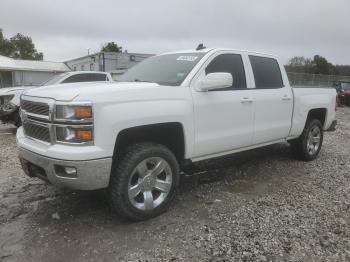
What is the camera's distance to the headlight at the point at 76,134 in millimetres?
3188

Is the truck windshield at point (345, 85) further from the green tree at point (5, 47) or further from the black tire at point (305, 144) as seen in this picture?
the green tree at point (5, 47)

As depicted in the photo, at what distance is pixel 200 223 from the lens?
12.5ft

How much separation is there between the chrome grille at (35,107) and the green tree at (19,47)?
58.4 meters

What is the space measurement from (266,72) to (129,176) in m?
2.98

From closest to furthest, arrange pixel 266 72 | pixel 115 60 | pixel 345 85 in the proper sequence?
pixel 266 72
pixel 115 60
pixel 345 85

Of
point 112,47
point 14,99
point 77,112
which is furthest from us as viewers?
point 112,47

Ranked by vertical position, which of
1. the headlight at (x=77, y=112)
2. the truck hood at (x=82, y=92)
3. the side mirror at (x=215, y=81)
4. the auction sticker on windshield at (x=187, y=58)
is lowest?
the headlight at (x=77, y=112)

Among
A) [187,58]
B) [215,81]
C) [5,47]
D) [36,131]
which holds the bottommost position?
[36,131]

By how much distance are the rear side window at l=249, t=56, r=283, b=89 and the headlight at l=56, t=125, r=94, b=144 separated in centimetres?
282

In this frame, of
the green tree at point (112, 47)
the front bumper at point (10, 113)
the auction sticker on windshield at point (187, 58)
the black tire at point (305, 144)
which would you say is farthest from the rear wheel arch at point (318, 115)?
the green tree at point (112, 47)

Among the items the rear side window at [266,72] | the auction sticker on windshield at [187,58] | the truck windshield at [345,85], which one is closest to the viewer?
the auction sticker on windshield at [187,58]

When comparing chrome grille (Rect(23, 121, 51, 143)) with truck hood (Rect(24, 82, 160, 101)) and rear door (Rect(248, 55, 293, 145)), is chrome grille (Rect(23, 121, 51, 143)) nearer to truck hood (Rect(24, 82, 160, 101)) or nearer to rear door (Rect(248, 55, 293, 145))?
truck hood (Rect(24, 82, 160, 101))

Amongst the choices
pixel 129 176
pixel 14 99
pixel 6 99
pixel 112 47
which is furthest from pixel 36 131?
pixel 112 47

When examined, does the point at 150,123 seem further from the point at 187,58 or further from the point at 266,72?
the point at 266,72
